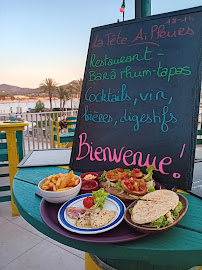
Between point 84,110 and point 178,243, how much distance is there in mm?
882

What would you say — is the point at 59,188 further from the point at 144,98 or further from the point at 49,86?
the point at 49,86

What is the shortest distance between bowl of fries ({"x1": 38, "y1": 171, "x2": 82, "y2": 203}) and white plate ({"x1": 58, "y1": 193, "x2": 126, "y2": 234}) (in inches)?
1.2

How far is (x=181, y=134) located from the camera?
3.07 ft

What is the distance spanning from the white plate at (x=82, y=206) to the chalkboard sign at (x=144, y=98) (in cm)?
35

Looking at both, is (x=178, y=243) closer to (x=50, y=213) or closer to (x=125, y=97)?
(x=50, y=213)

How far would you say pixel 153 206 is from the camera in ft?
2.08

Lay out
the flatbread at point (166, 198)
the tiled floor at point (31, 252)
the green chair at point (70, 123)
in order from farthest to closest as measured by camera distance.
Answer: the green chair at point (70, 123) < the tiled floor at point (31, 252) < the flatbread at point (166, 198)

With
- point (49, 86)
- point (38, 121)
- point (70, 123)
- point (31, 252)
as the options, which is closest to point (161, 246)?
point (31, 252)

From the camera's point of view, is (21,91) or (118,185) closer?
(118,185)

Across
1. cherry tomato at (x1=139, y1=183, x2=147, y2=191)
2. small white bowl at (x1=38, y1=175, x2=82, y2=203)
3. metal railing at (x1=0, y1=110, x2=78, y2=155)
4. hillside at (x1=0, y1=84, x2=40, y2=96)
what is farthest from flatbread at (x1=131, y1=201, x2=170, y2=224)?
hillside at (x1=0, y1=84, x2=40, y2=96)

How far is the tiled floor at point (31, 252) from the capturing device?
5.71 feet

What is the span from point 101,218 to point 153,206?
0.18 metres

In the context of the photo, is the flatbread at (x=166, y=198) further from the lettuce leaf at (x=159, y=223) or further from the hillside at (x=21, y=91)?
the hillside at (x=21, y=91)

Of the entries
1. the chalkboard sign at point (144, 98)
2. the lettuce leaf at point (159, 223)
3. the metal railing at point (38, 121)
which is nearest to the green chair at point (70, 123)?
the metal railing at point (38, 121)
